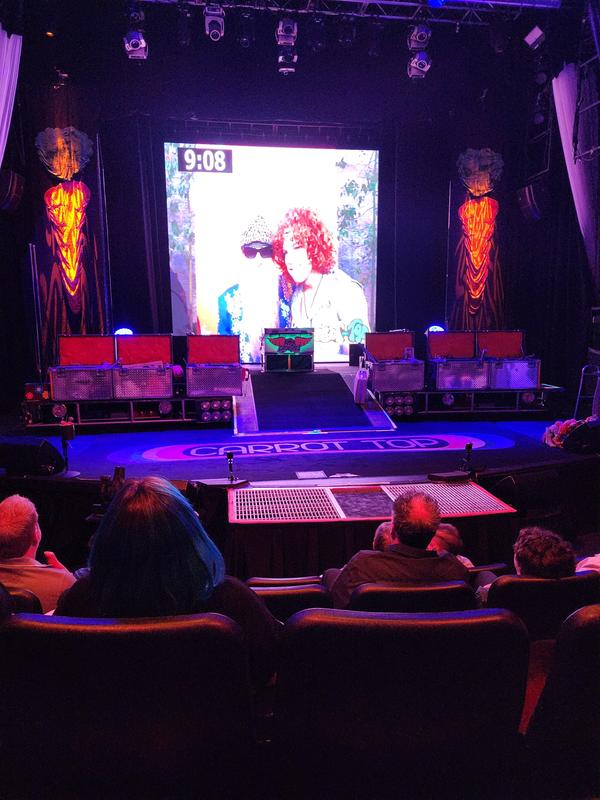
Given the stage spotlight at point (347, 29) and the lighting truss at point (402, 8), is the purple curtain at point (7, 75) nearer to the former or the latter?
the lighting truss at point (402, 8)

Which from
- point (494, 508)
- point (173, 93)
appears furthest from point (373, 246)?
point (494, 508)

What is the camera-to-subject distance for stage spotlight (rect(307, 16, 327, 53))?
777cm

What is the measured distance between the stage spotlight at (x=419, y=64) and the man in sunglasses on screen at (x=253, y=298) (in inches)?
124

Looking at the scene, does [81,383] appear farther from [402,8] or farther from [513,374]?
[402,8]

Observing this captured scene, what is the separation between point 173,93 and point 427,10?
3896 mm

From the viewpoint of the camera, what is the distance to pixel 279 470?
5.12 meters

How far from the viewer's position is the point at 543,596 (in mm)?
1779

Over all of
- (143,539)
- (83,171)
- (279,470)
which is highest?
(83,171)

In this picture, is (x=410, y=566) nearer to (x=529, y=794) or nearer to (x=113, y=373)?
(x=529, y=794)

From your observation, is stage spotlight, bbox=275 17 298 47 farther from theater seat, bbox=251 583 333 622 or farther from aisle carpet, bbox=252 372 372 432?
theater seat, bbox=251 583 333 622

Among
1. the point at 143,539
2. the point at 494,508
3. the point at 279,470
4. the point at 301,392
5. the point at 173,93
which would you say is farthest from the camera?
the point at 173,93

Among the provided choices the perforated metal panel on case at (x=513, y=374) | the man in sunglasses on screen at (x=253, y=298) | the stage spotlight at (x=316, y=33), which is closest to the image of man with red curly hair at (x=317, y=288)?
the man in sunglasses on screen at (x=253, y=298)

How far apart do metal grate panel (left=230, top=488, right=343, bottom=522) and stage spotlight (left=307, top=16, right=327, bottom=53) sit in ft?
22.9

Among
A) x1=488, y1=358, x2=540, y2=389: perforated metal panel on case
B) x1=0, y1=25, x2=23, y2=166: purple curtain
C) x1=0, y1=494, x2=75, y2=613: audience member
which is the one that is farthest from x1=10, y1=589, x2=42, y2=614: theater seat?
x1=488, y1=358, x2=540, y2=389: perforated metal panel on case
